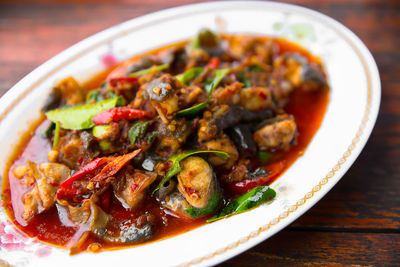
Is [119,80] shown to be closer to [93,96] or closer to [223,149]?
[93,96]

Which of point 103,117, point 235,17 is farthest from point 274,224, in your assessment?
point 235,17

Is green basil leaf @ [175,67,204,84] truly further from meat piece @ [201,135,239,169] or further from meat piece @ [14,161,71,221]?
meat piece @ [14,161,71,221]

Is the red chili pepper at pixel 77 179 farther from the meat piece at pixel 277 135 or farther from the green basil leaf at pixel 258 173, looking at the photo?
the meat piece at pixel 277 135

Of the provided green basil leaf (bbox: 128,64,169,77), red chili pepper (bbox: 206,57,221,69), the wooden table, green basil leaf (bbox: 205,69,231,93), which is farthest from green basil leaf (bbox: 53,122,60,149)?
red chili pepper (bbox: 206,57,221,69)

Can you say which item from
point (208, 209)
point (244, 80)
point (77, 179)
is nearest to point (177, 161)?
point (208, 209)

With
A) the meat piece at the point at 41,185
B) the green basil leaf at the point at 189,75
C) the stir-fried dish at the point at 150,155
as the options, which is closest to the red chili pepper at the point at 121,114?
the stir-fried dish at the point at 150,155

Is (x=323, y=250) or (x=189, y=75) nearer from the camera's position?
(x=323, y=250)
